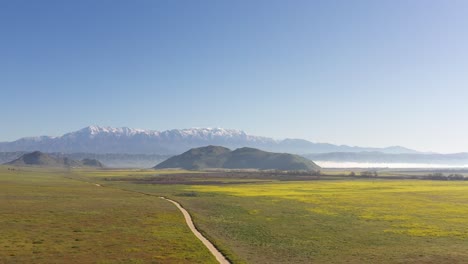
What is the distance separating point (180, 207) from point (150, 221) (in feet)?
62.8

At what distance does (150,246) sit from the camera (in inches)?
1615

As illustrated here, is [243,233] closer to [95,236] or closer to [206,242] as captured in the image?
[206,242]

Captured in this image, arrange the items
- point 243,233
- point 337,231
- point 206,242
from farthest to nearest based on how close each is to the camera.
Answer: point 337,231, point 243,233, point 206,242

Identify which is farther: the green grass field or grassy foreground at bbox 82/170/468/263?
grassy foreground at bbox 82/170/468/263

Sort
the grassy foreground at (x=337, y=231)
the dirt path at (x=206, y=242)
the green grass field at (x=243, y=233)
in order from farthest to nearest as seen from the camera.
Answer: the grassy foreground at (x=337, y=231)
the green grass field at (x=243, y=233)
the dirt path at (x=206, y=242)

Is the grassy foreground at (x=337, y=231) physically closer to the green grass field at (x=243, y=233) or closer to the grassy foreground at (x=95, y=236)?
the green grass field at (x=243, y=233)

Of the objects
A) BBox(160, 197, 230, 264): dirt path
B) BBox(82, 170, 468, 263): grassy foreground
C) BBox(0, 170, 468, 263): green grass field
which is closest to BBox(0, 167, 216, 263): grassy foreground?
BBox(0, 170, 468, 263): green grass field

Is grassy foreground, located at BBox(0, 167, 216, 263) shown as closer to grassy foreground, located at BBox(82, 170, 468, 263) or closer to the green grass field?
the green grass field

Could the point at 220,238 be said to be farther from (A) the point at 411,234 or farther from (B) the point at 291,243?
(A) the point at 411,234

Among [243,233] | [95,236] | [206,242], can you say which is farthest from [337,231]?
[95,236]

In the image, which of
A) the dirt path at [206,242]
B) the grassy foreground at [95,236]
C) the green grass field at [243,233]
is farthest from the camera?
the green grass field at [243,233]

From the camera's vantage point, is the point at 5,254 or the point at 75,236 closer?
the point at 5,254

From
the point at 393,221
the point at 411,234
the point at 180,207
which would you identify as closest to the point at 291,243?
the point at 411,234

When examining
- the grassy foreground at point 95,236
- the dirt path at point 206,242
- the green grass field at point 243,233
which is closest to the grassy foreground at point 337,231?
the green grass field at point 243,233
